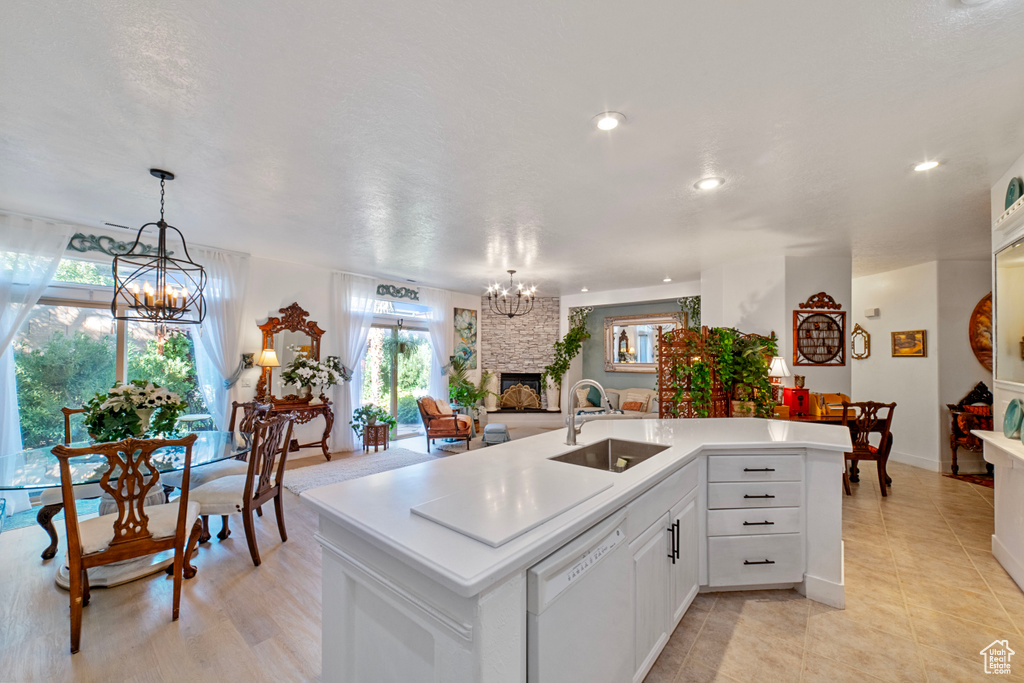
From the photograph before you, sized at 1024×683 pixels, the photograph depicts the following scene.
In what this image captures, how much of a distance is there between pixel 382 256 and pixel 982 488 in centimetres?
707

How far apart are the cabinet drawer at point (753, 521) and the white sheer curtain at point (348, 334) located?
5.21m

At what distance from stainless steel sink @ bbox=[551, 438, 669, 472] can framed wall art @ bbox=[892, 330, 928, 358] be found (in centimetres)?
559

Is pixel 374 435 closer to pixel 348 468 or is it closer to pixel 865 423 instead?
pixel 348 468

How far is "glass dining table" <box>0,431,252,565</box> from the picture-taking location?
234 centimetres

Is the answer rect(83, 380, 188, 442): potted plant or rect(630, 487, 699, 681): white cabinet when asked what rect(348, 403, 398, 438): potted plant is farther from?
rect(630, 487, 699, 681): white cabinet

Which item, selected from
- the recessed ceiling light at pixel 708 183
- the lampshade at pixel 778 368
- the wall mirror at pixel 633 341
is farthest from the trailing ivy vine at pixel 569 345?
the recessed ceiling light at pixel 708 183

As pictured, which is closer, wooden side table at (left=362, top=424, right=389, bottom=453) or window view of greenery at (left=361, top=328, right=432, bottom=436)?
wooden side table at (left=362, top=424, right=389, bottom=453)

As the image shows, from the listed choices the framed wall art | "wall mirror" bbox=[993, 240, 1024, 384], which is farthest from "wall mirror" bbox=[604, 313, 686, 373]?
"wall mirror" bbox=[993, 240, 1024, 384]

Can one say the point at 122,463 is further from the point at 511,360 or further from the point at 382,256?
the point at 511,360

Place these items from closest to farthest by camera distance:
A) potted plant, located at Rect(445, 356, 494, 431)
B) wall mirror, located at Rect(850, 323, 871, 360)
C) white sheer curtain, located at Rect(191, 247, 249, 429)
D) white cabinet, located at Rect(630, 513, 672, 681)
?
white cabinet, located at Rect(630, 513, 672, 681) < white sheer curtain, located at Rect(191, 247, 249, 429) < wall mirror, located at Rect(850, 323, 871, 360) < potted plant, located at Rect(445, 356, 494, 431)

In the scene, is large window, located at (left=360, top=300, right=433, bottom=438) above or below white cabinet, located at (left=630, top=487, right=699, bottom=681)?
above

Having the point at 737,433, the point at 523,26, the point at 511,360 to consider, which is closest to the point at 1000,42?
the point at 523,26

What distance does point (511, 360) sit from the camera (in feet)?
28.0

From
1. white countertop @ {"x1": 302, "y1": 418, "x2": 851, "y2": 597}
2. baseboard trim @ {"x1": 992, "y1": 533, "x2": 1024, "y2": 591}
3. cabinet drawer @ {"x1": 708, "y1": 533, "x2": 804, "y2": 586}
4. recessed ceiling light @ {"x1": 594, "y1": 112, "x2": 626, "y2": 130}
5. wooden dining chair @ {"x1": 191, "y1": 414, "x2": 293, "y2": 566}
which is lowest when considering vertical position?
baseboard trim @ {"x1": 992, "y1": 533, "x2": 1024, "y2": 591}
